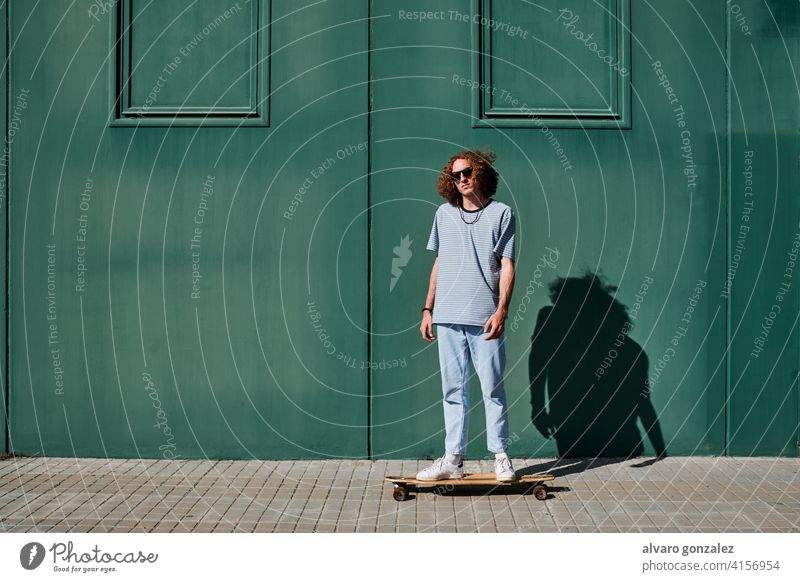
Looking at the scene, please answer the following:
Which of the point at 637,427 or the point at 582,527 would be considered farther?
the point at 637,427

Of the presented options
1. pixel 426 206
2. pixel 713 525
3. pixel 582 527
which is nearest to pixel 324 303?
pixel 426 206

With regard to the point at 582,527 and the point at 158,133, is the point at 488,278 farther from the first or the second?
the point at 158,133

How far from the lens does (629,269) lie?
309 inches

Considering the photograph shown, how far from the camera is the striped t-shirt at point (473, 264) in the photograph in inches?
259

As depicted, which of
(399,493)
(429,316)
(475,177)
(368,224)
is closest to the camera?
(399,493)

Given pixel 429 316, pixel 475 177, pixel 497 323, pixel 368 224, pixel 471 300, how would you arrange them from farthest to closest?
pixel 368 224, pixel 429 316, pixel 475 177, pixel 471 300, pixel 497 323

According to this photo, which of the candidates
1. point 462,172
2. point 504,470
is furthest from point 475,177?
point 504,470

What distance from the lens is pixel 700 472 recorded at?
7.32m

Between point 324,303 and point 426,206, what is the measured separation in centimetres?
114

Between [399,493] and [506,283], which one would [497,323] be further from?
[399,493]

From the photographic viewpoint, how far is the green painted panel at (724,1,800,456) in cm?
786

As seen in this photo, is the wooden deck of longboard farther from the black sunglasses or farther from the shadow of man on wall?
the black sunglasses

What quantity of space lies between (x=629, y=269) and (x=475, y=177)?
6.19ft
